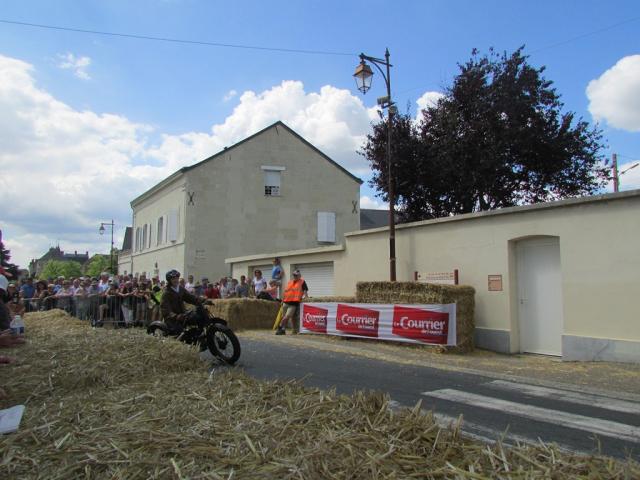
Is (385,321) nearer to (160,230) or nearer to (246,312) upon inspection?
(246,312)

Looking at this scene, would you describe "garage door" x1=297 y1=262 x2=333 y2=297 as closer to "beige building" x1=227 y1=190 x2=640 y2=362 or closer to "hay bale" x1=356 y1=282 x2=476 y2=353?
"beige building" x1=227 y1=190 x2=640 y2=362

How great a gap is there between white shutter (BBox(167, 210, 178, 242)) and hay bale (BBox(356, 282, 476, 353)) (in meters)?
20.1

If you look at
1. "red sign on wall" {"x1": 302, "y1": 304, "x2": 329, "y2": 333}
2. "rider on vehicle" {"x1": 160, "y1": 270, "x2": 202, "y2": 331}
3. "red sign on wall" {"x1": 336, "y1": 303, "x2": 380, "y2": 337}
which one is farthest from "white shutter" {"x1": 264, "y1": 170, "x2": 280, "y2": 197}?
"rider on vehicle" {"x1": 160, "y1": 270, "x2": 202, "y2": 331}

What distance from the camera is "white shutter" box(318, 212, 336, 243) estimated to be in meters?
30.9

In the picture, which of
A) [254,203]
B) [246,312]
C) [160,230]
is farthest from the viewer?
[160,230]

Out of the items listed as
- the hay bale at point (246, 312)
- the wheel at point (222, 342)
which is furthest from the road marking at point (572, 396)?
the hay bale at point (246, 312)

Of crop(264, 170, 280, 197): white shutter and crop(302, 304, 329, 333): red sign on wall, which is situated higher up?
crop(264, 170, 280, 197): white shutter

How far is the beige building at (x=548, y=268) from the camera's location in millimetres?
9688

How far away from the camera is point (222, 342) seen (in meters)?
8.34

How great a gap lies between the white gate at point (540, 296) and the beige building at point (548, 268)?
0.02 metres

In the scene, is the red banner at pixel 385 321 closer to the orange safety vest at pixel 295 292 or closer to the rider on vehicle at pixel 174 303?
the orange safety vest at pixel 295 292

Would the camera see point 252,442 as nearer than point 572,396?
Yes

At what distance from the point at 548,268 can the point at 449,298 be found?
7.13 ft

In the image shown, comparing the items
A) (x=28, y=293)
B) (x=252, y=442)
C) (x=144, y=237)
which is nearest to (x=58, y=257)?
(x=144, y=237)
